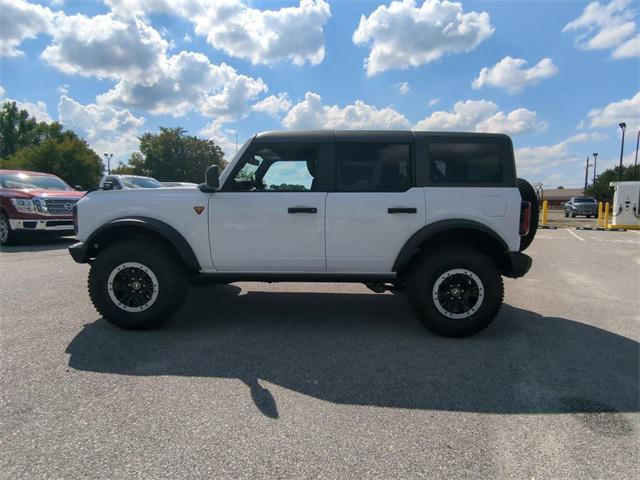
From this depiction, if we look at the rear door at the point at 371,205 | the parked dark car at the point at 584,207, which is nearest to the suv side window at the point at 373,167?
the rear door at the point at 371,205

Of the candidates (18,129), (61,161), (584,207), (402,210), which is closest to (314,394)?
(402,210)

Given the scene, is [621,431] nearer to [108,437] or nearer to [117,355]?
[108,437]

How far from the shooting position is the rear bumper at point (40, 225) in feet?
30.1

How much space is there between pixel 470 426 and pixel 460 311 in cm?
152

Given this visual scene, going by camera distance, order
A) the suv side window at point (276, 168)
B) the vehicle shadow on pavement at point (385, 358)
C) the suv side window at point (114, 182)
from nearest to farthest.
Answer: the vehicle shadow on pavement at point (385, 358), the suv side window at point (276, 168), the suv side window at point (114, 182)

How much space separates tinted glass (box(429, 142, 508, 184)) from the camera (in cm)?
383

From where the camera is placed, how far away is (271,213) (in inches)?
151

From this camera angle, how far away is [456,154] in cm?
388

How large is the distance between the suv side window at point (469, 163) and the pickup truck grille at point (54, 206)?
28.8 ft

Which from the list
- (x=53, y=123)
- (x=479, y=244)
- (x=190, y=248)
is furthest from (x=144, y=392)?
(x=53, y=123)

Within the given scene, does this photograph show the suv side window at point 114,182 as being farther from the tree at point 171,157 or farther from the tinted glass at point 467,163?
the tree at point 171,157

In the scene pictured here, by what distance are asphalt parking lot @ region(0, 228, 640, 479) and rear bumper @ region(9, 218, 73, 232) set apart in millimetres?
5450

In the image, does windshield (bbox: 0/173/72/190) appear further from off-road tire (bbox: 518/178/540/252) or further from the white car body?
off-road tire (bbox: 518/178/540/252)

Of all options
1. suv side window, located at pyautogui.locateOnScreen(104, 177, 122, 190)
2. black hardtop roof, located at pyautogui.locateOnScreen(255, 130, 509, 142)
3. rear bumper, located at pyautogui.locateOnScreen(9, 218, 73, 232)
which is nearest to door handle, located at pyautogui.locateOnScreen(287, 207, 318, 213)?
Result: black hardtop roof, located at pyautogui.locateOnScreen(255, 130, 509, 142)
